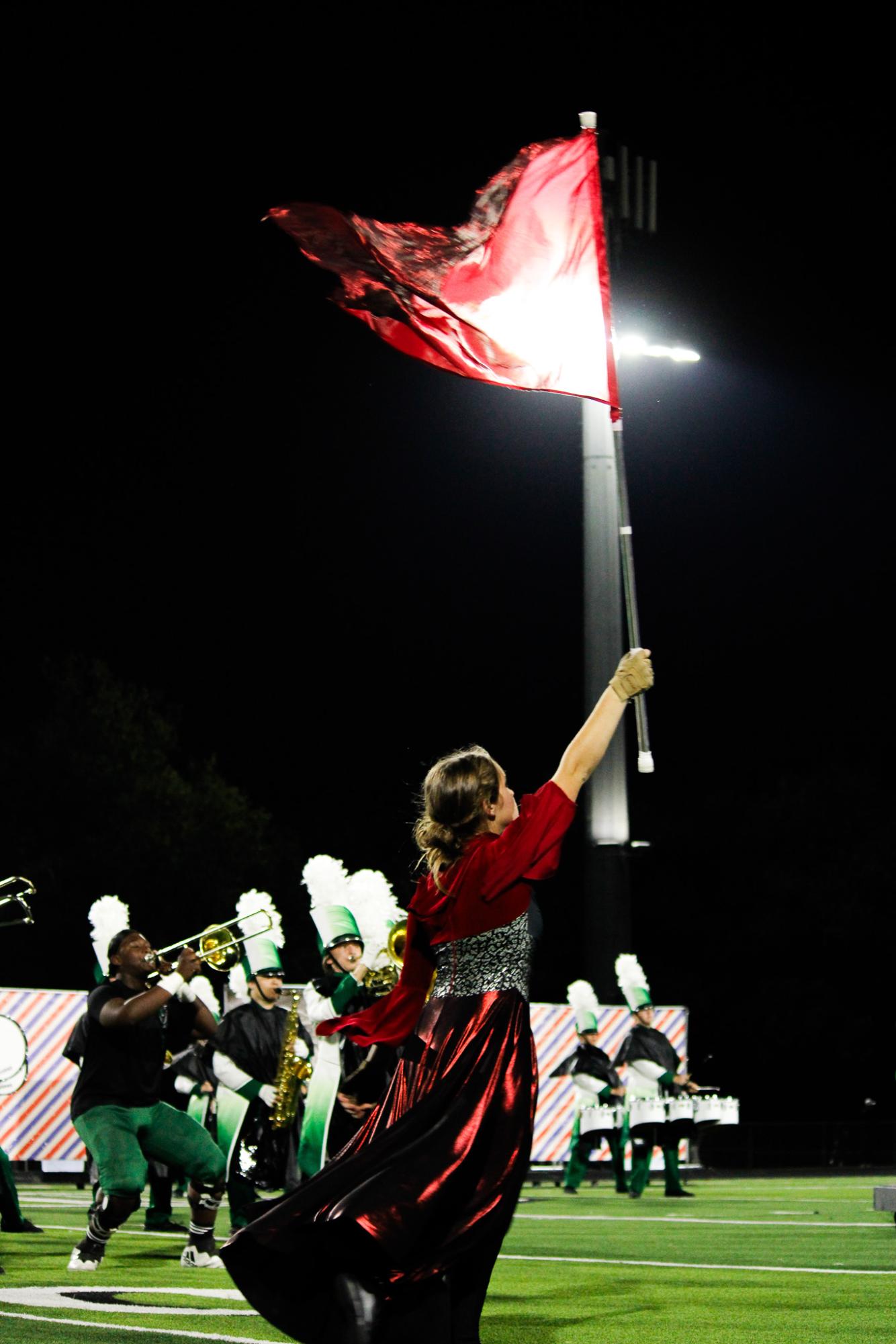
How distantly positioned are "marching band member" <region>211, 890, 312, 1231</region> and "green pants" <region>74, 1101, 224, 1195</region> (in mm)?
3607

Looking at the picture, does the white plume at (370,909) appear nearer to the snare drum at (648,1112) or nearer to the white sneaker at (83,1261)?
the white sneaker at (83,1261)

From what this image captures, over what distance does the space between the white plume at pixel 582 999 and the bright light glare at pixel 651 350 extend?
28.6 ft

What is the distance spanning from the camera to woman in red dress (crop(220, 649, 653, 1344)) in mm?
5328

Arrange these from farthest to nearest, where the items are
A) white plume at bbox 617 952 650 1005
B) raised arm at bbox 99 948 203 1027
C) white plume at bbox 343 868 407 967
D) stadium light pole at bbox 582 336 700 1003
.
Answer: stadium light pole at bbox 582 336 700 1003
white plume at bbox 617 952 650 1005
white plume at bbox 343 868 407 967
raised arm at bbox 99 948 203 1027

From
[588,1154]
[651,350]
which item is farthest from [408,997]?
[651,350]

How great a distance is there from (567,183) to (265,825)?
132ft

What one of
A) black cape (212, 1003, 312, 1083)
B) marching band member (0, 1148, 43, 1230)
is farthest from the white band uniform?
marching band member (0, 1148, 43, 1230)

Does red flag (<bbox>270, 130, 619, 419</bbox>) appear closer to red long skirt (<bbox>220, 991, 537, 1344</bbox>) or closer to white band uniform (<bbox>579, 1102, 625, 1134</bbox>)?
red long skirt (<bbox>220, 991, 537, 1344</bbox>)

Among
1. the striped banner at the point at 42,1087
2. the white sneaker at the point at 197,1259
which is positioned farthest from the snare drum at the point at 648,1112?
the white sneaker at the point at 197,1259

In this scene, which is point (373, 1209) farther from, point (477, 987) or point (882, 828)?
point (882, 828)

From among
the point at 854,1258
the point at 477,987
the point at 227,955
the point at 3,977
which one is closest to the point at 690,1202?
the point at 227,955

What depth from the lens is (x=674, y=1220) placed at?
55.0 ft

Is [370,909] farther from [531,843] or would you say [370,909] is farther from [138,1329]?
[531,843]

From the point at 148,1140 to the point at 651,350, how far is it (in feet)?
62.3
